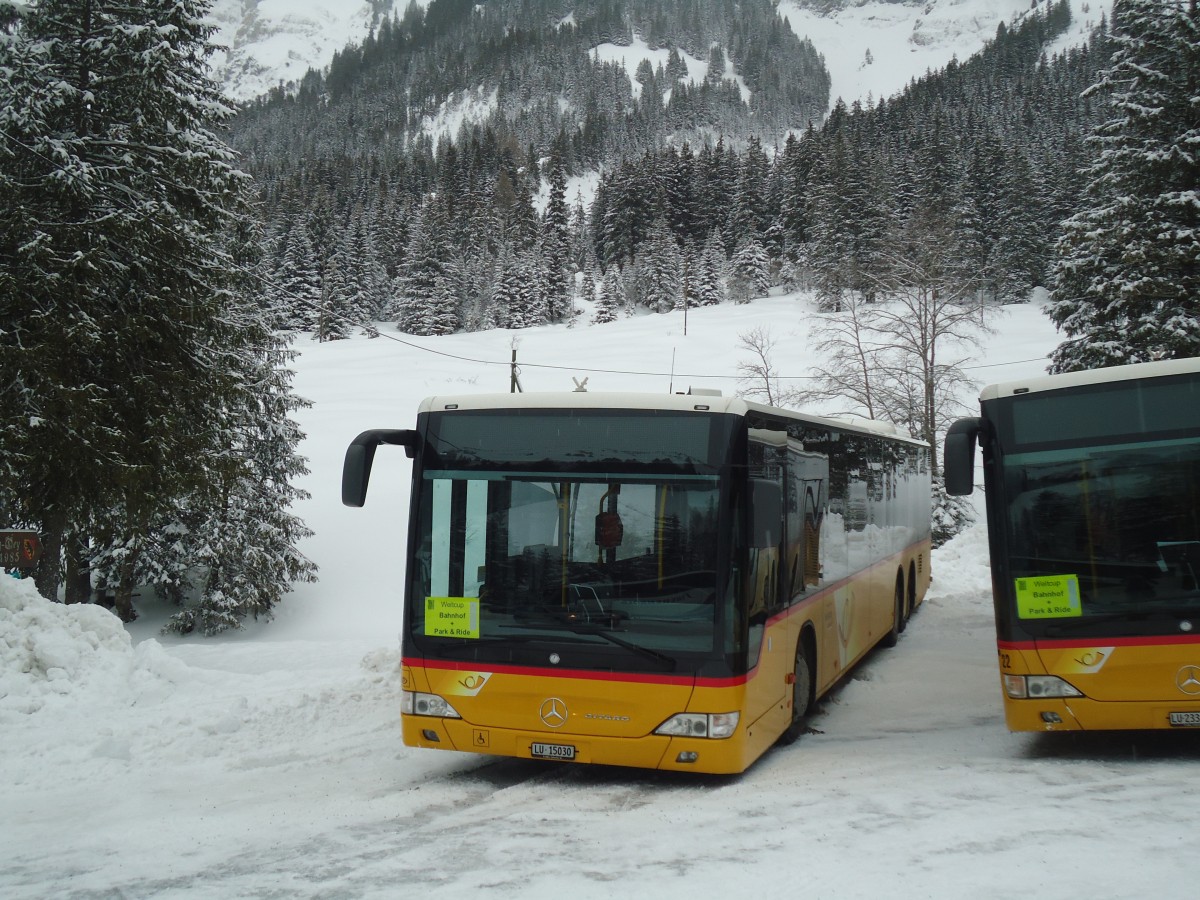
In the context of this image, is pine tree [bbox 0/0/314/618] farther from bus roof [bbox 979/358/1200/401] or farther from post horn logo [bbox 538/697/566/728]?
bus roof [bbox 979/358/1200/401]

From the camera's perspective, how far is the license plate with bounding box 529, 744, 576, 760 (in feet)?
21.6

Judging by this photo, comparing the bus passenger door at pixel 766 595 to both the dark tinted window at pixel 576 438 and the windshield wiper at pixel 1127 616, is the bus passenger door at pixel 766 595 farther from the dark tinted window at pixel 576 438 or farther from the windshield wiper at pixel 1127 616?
the windshield wiper at pixel 1127 616

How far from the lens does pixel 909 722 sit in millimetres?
9023

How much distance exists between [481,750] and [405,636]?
99 centimetres

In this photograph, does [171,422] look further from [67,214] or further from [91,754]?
[91,754]

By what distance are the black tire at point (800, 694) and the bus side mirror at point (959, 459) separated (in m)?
2.03

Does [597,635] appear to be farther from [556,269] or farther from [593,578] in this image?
[556,269]

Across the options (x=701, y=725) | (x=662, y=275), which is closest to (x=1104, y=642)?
(x=701, y=725)

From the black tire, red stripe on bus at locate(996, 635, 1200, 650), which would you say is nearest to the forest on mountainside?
the black tire

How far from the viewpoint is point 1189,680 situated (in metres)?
6.59

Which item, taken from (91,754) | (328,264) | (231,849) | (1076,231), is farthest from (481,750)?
(328,264)

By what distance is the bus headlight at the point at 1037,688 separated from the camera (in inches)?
270

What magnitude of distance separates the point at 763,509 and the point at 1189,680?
3.18 metres

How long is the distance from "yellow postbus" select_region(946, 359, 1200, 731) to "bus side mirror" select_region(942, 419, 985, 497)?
0.01 meters
